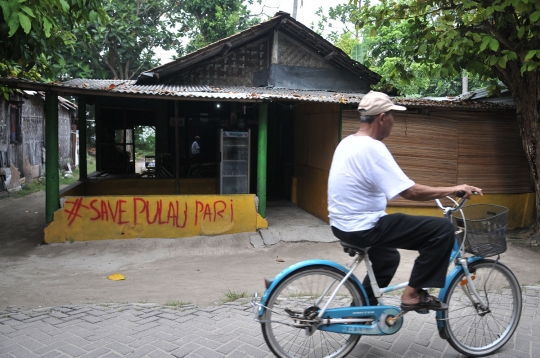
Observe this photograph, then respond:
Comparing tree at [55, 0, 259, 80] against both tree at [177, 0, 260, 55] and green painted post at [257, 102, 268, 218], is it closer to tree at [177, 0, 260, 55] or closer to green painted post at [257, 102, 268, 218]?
tree at [177, 0, 260, 55]

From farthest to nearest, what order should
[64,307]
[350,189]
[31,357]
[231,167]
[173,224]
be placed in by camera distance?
[231,167] < [173,224] < [64,307] < [31,357] < [350,189]

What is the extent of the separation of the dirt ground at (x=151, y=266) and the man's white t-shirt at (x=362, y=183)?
2.55 meters

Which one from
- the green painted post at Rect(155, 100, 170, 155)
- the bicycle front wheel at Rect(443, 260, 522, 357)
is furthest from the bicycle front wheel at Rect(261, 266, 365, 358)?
the green painted post at Rect(155, 100, 170, 155)

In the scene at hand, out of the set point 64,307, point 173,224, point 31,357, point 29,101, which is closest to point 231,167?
point 173,224

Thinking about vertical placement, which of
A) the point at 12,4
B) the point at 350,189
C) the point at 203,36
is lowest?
the point at 350,189

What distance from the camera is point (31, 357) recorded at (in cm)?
325

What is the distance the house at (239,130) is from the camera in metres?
7.94

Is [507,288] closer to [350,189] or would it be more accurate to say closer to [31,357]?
[350,189]

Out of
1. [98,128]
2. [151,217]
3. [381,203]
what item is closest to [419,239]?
[381,203]

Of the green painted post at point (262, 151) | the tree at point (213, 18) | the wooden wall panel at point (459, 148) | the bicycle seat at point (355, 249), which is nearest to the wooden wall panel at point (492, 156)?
the wooden wall panel at point (459, 148)

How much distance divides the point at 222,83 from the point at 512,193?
716 centimetres

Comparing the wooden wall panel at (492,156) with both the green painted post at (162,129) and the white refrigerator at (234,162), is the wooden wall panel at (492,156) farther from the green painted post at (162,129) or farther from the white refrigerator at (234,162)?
the green painted post at (162,129)

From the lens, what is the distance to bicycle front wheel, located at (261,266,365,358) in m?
2.98

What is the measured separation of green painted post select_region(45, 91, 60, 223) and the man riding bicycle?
6.35m
